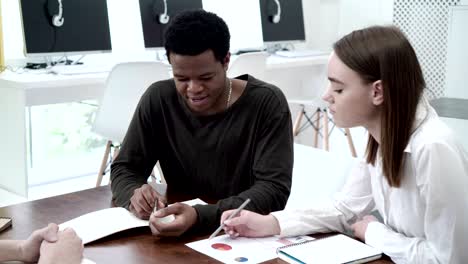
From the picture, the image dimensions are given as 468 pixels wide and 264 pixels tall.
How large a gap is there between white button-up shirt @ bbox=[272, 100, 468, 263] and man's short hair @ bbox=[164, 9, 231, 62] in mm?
485

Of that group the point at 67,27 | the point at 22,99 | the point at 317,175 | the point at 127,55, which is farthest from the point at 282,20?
the point at 317,175

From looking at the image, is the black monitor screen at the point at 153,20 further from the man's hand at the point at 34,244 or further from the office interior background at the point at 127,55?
the man's hand at the point at 34,244

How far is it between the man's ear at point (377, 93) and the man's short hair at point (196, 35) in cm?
48

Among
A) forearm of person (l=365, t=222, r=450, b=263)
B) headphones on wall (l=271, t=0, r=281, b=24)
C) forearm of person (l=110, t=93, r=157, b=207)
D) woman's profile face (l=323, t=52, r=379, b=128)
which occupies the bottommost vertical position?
forearm of person (l=365, t=222, r=450, b=263)

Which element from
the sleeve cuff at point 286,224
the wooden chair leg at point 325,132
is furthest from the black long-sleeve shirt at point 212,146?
the wooden chair leg at point 325,132

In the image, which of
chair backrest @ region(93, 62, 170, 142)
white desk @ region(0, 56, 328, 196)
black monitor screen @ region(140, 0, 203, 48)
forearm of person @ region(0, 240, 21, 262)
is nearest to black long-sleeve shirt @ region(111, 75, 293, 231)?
forearm of person @ region(0, 240, 21, 262)

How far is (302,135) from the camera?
507 centimetres

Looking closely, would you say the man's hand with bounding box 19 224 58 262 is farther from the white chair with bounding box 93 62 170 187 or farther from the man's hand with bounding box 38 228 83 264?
the white chair with bounding box 93 62 170 187

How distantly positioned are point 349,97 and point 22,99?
7.31 ft

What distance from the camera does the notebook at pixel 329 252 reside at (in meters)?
1.12

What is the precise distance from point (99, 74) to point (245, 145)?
189 cm

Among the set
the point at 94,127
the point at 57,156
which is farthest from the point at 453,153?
the point at 57,156

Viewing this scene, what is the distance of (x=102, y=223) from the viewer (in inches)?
51.1

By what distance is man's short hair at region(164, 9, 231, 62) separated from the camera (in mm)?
1499
